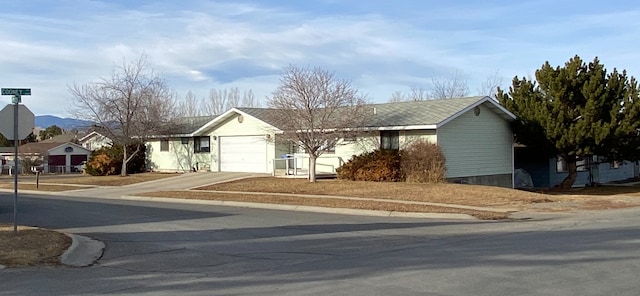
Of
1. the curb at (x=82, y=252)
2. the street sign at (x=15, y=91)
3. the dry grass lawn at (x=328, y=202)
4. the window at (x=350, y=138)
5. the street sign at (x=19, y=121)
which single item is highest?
the street sign at (x=15, y=91)

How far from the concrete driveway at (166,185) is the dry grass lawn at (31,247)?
48.3ft

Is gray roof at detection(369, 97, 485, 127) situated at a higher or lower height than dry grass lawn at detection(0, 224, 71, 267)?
higher

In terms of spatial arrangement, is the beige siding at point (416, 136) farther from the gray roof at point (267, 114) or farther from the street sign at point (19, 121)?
the street sign at point (19, 121)

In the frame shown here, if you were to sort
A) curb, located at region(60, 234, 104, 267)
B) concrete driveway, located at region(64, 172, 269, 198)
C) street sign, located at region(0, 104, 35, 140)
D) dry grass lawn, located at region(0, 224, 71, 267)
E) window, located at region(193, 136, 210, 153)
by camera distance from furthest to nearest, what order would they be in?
window, located at region(193, 136, 210, 153) → concrete driveway, located at region(64, 172, 269, 198) → street sign, located at region(0, 104, 35, 140) → curb, located at region(60, 234, 104, 267) → dry grass lawn, located at region(0, 224, 71, 267)

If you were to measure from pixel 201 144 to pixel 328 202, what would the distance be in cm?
1895

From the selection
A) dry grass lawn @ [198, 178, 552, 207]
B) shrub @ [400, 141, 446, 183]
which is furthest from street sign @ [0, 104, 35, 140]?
shrub @ [400, 141, 446, 183]

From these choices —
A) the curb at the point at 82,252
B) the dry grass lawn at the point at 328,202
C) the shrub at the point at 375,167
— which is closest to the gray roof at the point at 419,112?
the shrub at the point at 375,167

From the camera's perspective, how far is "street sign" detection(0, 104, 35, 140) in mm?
13383

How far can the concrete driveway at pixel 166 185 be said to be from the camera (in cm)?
3036

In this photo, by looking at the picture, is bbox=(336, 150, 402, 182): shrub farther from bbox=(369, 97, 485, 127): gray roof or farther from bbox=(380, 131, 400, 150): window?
bbox=(369, 97, 485, 127): gray roof

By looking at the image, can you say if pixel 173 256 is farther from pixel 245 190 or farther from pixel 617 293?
pixel 245 190

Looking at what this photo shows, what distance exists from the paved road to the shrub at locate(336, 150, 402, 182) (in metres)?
10.7

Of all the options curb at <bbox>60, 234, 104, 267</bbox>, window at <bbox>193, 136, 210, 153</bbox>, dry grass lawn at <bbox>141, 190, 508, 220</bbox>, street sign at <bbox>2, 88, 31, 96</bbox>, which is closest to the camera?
curb at <bbox>60, 234, 104, 267</bbox>

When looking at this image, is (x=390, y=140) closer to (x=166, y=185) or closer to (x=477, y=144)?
(x=477, y=144)
